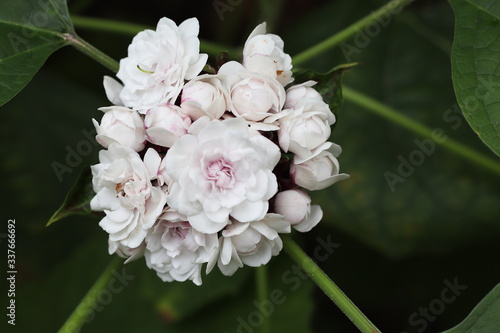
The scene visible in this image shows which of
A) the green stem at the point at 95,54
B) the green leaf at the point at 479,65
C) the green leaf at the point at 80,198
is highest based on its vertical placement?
the green leaf at the point at 479,65

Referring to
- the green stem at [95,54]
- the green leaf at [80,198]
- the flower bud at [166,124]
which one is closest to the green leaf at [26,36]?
the green stem at [95,54]

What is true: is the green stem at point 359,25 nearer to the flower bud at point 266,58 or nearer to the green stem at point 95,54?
the flower bud at point 266,58

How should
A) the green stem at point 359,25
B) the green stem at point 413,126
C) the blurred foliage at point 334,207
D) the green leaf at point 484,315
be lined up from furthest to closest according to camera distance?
the blurred foliage at point 334,207 < the green stem at point 413,126 < the green stem at point 359,25 < the green leaf at point 484,315

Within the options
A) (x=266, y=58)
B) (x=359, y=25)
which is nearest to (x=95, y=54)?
(x=266, y=58)

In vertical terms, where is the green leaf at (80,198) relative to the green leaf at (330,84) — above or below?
below

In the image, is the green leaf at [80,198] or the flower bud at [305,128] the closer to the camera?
the flower bud at [305,128]

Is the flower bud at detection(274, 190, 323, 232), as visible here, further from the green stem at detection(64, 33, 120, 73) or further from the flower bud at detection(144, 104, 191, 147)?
the green stem at detection(64, 33, 120, 73)
